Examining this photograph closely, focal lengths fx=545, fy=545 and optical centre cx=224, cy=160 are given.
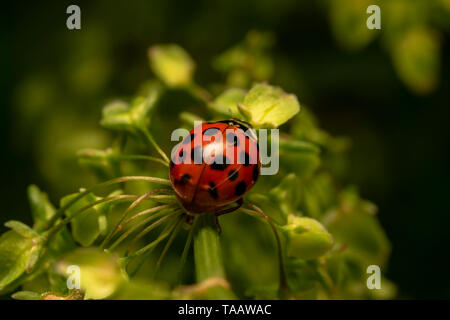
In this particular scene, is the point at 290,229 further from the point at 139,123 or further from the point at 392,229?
the point at 392,229

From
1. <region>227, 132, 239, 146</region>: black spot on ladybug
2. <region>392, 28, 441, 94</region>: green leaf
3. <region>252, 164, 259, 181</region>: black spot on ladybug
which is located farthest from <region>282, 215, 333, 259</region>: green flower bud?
<region>392, 28, 441, 94</region>: green leaf

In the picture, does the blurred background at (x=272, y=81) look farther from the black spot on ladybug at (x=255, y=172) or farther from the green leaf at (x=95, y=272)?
the green leaf at (x=95, y=272)

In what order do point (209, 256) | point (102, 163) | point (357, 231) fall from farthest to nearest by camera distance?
point (357, 231) → point (102, 163) → point (209, 256)

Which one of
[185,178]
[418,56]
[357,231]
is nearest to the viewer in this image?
[185,178]

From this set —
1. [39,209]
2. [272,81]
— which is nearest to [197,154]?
[39,209]

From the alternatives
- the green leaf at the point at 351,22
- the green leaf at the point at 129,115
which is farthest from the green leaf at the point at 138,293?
the green leaf at the point at 351,22

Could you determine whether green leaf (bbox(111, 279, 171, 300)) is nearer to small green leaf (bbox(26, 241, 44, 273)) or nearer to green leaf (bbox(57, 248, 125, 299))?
green leaf (bbox(57, 248, 125, 299))

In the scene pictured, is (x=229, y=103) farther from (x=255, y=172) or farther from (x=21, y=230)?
(x=21, y=230)

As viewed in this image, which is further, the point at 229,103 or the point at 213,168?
the point at 229,103
